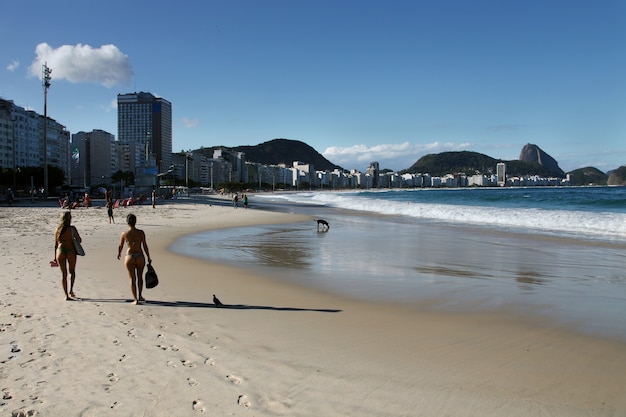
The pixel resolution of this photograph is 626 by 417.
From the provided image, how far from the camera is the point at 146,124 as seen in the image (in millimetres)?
189625

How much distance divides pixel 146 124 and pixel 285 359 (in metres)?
203

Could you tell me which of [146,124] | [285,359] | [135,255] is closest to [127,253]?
[135,255]

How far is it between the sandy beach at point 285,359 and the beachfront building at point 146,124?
179222 millimetres

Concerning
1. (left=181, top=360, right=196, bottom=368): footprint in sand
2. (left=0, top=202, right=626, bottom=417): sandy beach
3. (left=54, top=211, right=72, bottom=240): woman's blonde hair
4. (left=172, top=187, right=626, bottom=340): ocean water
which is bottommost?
(left=172, top=187, right=626, bottom=340): ocean water

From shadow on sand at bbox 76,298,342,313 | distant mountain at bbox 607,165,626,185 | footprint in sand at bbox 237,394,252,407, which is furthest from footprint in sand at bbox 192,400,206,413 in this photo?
distant mountain at bbox 607,165,626,185

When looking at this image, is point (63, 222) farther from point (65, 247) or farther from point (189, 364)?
point (189, 364)

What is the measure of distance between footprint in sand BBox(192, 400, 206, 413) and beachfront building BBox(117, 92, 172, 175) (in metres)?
182

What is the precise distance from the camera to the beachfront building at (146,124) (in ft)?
589

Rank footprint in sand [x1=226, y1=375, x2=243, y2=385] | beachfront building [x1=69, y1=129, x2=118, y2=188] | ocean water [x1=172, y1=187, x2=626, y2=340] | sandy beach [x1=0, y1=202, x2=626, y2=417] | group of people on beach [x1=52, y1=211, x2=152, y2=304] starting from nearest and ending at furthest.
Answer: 1. sandy beach [x1=0, y1=202, x2=626, y2=417]
2. footprint in sand [x1=226, y1=375, x2=243, y2=385]
3. group of people on beach [x1=52, y1=211, x2=152, y2=304]
4. ocean water [x1=172, y1=187, x2=626, y2=340]
5. beachfront building [x1=69, y1=129, x2=118, y2=188]

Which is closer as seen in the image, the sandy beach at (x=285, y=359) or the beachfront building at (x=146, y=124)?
the sandy beach at (x=285, y=359)

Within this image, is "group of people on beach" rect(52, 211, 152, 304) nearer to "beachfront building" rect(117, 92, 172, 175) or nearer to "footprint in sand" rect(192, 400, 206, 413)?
"footprint in sand" rect(192, 400, 206, 413)

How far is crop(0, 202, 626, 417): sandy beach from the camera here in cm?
328

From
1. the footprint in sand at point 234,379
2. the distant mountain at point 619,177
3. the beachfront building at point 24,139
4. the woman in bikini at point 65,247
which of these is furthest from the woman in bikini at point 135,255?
the distant mountain at point 619,177

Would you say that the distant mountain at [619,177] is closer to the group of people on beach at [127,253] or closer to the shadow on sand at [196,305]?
the shadow on sand at [196,305]
